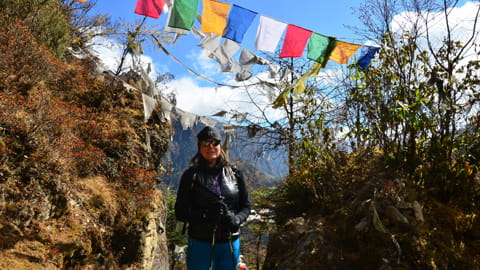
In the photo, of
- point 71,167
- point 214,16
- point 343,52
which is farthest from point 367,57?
point 71,167

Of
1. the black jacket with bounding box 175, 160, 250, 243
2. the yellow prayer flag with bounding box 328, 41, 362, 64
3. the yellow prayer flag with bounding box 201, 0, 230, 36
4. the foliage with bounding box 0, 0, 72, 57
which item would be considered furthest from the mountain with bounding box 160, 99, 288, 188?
the foliage with bounding box 0, 0, 72, 57

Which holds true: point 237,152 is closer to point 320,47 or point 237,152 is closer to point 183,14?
point 320,47

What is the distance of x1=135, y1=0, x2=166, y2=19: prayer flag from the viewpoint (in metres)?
4.33

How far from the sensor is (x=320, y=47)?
5.17 metres

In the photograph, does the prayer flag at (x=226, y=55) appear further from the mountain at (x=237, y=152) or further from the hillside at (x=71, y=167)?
the hillside at (x=71, y=167)

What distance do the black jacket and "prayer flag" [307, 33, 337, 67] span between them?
11.7 ft

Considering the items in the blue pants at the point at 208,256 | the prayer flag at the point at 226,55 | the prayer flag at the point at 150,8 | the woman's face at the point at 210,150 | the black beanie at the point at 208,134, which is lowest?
the blue pants at the point at 208,256

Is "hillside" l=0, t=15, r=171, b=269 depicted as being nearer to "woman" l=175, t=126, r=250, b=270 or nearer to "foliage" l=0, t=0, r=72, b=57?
"foliage" l=0, t=0, r=72, b=57

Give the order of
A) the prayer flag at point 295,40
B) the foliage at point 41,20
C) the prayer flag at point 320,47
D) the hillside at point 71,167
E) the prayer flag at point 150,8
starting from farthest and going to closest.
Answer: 1. the foliage at point 41,20
2. the prayer flag at point 320,47
3. the prayer flag at point 295,40
4. the prayer flag at point 150,8
5. the hillside at point 71,167

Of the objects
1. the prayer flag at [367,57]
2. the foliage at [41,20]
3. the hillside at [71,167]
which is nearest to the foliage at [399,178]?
the prayer flag at [367,57]

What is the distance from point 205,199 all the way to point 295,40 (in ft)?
12.5

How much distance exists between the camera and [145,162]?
21.4ft

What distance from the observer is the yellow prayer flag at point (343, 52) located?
5.34m

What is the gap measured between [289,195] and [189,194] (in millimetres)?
4346
